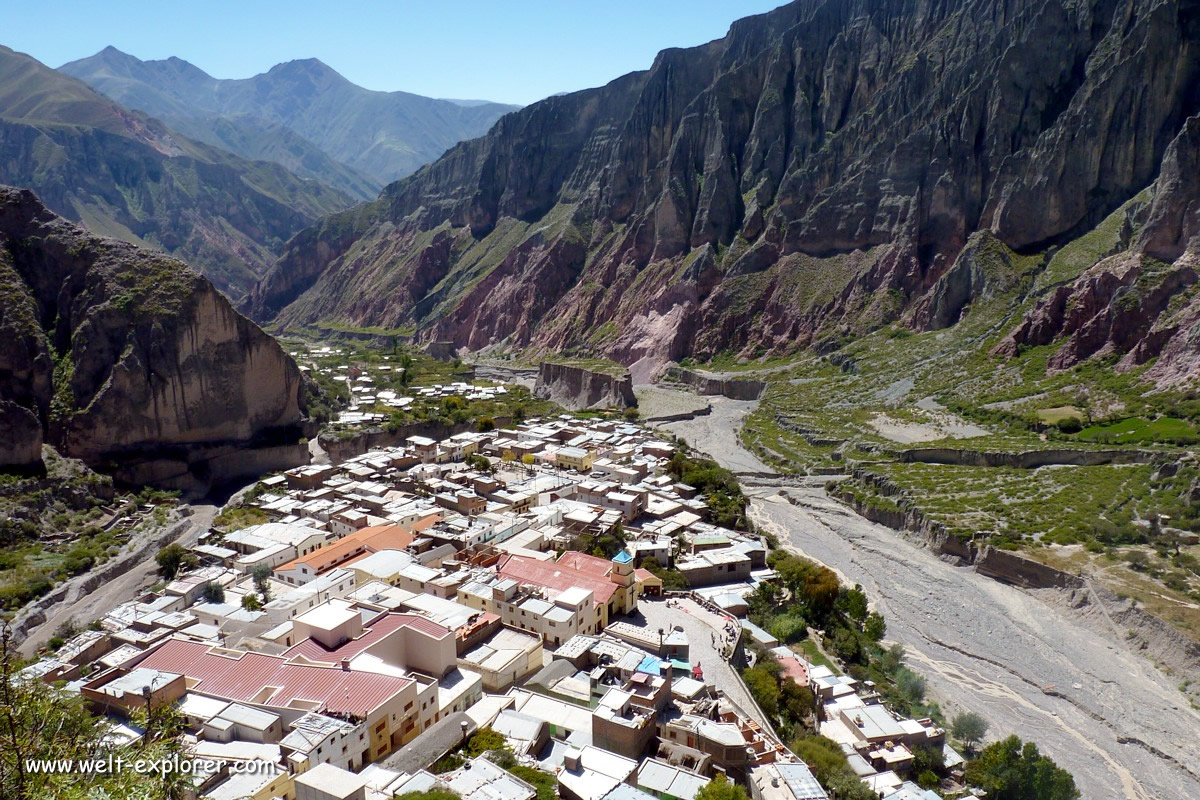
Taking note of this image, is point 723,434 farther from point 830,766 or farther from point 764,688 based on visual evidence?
point 830,766

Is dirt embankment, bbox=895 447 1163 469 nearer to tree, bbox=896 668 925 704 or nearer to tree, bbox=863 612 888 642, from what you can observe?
tree, bbox=863 612 888 642

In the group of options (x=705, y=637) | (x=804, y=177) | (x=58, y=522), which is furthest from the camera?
(x=804, y=177)

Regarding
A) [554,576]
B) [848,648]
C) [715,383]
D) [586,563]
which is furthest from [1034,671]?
[715,383]

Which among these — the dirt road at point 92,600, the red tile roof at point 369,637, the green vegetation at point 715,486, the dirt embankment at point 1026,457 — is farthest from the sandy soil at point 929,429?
the dirt road at point 92,600

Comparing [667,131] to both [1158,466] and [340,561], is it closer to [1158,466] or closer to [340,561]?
[1158,466]

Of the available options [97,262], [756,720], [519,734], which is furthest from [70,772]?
[97,262]

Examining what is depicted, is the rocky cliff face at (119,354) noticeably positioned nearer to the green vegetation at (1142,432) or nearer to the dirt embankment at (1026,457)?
the dirt embankment at (1026,457)
